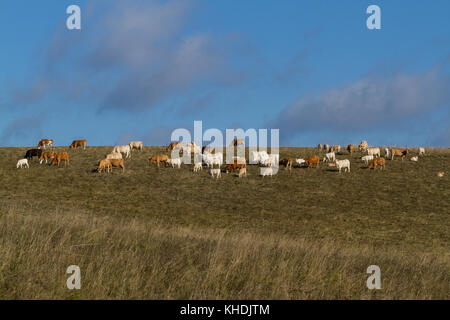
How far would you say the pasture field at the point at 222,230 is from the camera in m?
8.59

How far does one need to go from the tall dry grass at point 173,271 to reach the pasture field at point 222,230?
0.03m

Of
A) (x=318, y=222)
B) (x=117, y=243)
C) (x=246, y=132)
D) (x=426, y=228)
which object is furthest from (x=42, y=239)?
(x=246, y=132)

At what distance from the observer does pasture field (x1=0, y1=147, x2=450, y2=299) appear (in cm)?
859

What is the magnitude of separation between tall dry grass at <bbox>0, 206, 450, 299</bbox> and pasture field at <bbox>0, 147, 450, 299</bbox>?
30 mm

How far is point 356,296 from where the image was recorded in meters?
8.84

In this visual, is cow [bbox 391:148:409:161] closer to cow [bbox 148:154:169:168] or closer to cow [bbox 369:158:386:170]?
cow [bbox 369:158:386:170]

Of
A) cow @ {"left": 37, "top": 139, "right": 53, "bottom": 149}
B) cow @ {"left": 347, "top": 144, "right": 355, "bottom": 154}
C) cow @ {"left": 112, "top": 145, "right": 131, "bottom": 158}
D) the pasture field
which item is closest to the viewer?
the pasture field

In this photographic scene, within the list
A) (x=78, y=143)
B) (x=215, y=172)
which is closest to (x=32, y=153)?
(x=78, y=143)

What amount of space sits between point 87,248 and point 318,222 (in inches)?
1041

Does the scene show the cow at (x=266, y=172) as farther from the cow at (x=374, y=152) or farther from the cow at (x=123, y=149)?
the cow at (x=123, y=149)

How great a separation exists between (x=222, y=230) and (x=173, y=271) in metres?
7.95

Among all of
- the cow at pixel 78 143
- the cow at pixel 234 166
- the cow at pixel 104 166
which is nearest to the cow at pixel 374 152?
the cow at pixel 234 166

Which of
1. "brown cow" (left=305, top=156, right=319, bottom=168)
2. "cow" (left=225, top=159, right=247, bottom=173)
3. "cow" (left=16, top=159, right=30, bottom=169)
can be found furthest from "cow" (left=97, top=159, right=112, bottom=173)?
"brown cow" (left=305, top=156, right=319, bottom=168)
